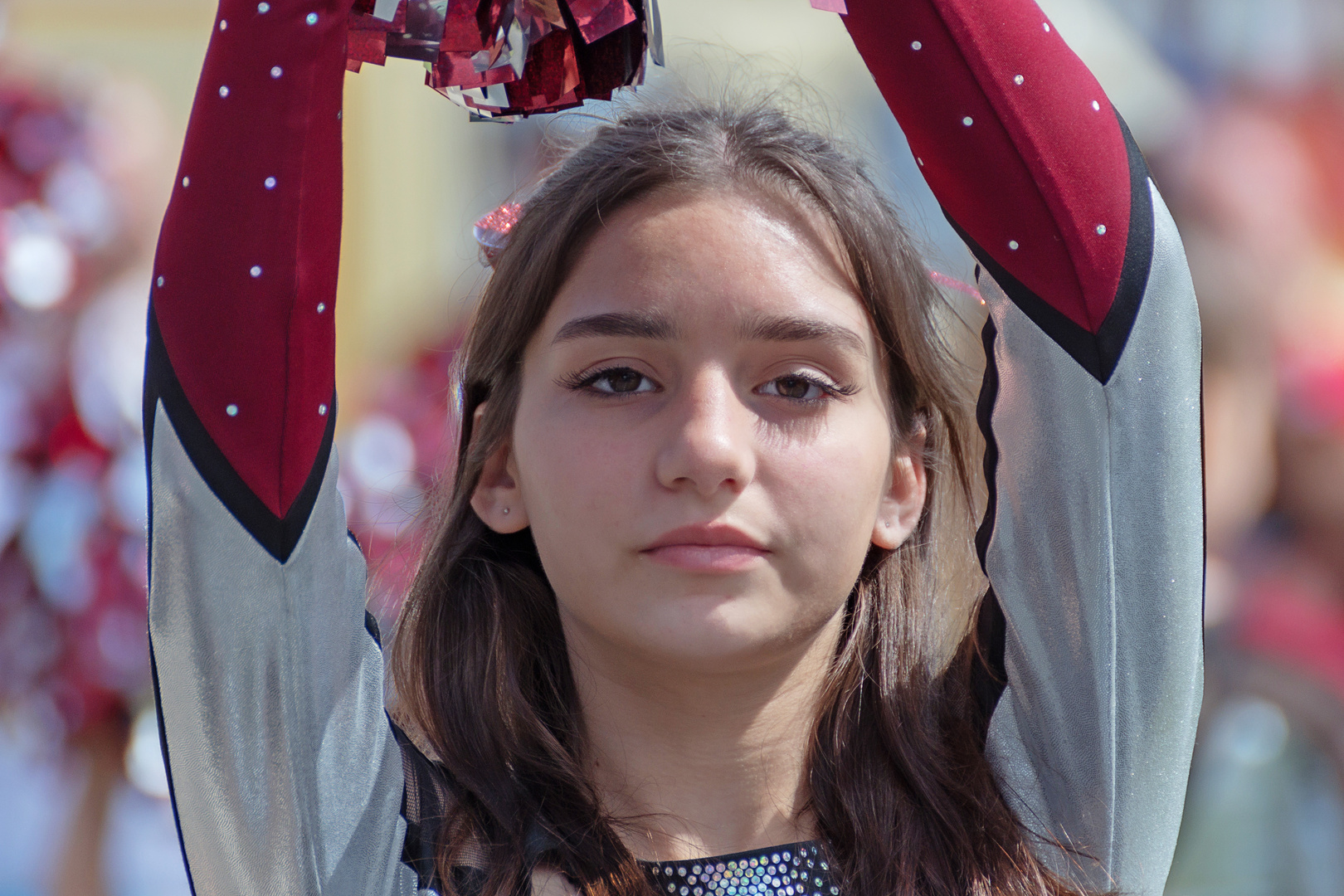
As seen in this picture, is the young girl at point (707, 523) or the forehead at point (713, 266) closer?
the young girl at point (707, 523)

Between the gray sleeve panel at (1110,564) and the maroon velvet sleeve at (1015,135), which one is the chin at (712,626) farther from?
the maroon velvet sleeve at (1015,135)

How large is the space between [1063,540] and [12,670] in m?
2.84

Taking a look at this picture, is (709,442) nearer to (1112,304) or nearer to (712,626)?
(712,626)

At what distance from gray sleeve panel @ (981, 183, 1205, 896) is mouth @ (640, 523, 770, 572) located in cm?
26

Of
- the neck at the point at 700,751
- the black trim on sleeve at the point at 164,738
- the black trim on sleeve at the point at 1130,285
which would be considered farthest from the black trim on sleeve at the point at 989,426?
the black trim on sleeve at the point at 164,738

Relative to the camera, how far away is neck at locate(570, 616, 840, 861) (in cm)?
134

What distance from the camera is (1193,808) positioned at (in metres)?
3.84

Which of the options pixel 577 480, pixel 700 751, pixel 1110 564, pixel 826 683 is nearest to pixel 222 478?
pixel 577 480

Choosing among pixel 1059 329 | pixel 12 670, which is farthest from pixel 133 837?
pixel 1059 329

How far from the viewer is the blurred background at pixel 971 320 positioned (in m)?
3.39

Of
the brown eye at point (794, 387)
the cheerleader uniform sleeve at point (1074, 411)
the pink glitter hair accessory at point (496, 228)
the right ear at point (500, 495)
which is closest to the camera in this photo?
the cheerleader uniform sleeve at point (1074, 411)

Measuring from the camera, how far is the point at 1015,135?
119 centimetres

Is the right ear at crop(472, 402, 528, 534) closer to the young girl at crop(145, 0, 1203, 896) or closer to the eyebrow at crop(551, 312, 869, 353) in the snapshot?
the young girl at crop(145, 0, 1203, 896)

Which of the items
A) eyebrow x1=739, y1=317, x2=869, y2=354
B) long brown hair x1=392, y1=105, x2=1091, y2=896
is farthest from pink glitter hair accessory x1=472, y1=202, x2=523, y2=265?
eyebrow x1=739, y1=317, x2=869, y2=354
